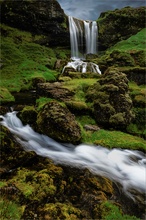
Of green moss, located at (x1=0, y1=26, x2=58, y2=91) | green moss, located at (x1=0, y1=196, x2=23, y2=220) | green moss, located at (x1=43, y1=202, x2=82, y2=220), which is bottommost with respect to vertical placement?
green moss, located at (x1=43, y1=202, x2=82, y2=220)

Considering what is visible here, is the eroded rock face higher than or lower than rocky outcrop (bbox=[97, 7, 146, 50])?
lower

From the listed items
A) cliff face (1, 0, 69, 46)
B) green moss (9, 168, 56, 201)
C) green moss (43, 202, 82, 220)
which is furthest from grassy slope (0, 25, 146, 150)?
green moss (43, 202, 82, 220)

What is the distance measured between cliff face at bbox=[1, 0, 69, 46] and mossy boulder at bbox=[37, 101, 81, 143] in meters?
29.0

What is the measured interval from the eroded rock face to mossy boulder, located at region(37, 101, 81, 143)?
225cm

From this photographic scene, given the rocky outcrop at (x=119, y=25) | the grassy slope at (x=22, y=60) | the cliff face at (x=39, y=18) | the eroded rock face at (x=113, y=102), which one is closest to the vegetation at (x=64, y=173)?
the eroded rock face at (x=113, y=102)

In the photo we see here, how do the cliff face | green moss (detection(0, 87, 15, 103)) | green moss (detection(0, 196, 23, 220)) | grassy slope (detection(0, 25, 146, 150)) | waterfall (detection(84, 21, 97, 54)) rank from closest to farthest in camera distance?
1. green moss (detection(0, 196, 23, 220))
2. grassy slope (detection(0, 25, 146, 150))
3. green moss (detection(0, 87, 15, 103))
4. the cliff face
5. waterfall (detection(84, 21, 97, 54))

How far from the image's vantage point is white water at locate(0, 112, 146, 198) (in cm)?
737

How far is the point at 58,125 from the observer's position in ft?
30.4

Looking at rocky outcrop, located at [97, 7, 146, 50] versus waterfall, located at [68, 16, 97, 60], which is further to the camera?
rocky outcrop, located at [97, 7, 146, 50]

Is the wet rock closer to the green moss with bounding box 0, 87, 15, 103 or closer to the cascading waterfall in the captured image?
the green moss with bounding box 0, 87, 15, 103

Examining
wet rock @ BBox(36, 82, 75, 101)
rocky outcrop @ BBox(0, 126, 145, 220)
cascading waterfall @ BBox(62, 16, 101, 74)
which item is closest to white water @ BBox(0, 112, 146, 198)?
rocky outcrop @ BBox(0, 126, 145, 220)

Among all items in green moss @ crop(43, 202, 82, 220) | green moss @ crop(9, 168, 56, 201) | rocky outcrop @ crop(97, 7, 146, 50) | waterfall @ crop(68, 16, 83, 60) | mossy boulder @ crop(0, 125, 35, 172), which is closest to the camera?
green moss @ crop(43, 202, 82, 220)

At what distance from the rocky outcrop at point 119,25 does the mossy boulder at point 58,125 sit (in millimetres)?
33324

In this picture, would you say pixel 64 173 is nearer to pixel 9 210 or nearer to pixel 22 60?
pixel 9 210
